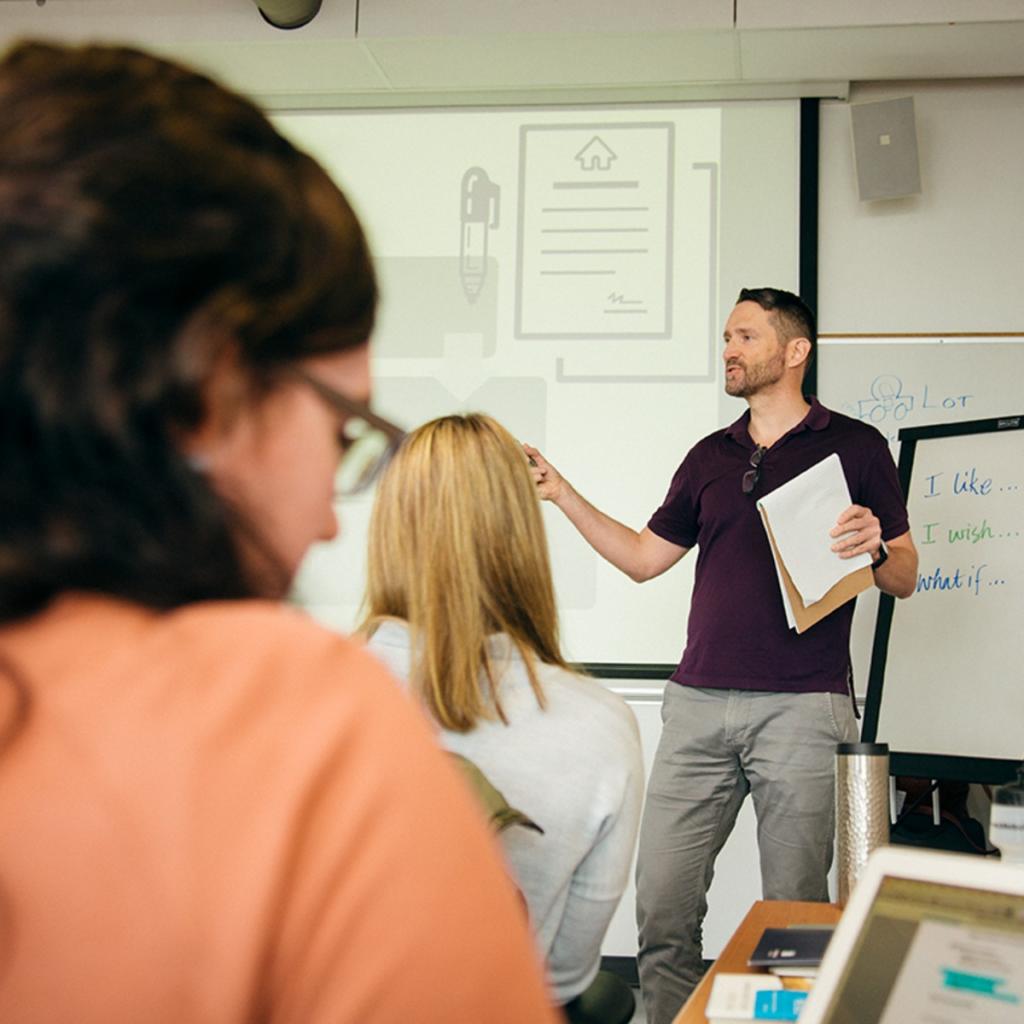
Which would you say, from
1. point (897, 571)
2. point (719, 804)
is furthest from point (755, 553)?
point (719, 804)

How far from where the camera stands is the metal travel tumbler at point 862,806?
1.50 metres

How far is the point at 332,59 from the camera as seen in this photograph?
3365 millimetres

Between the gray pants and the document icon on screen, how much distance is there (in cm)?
128

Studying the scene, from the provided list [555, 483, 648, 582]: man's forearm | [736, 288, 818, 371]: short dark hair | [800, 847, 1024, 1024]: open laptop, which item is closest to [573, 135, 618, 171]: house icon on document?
[736, 288, 818, 371]: short dark hair

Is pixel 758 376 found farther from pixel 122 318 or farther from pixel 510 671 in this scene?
pixel 122 318

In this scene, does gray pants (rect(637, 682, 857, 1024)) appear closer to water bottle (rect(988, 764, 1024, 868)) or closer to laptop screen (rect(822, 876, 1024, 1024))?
water bottle (rect(988, 764, 1024, 868))

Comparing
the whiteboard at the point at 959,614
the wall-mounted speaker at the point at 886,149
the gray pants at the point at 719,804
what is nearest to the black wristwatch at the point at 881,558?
the gray pants at the point at 719,804

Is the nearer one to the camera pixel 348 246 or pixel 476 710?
pixel 348 246

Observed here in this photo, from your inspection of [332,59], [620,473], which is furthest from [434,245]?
[620,473]

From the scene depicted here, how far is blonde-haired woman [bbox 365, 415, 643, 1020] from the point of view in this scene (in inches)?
49.3

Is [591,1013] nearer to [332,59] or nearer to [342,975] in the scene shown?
[342,975]

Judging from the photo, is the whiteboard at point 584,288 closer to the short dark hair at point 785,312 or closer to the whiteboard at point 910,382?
the whiteboard at point 910,382

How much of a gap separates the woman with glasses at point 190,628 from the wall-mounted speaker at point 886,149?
10.5 ft

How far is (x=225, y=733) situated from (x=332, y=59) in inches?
133
